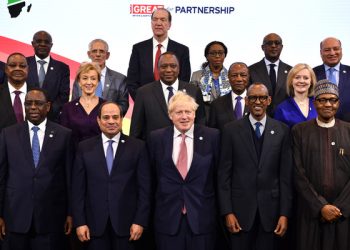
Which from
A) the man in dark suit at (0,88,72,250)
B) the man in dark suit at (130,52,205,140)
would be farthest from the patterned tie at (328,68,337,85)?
the man in dark suit at (0,88,72,250)

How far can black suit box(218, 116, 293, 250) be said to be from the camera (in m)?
4.77

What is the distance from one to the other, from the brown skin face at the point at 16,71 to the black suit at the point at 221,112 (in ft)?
5.52

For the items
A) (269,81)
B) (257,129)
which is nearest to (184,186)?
(257,129)

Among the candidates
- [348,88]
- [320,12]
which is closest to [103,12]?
[320,12]

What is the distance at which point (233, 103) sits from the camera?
5.55m

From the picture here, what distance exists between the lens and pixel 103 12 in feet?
25.5

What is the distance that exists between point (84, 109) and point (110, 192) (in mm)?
990

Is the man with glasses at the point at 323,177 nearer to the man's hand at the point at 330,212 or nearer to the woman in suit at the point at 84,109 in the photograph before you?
the man's hand at the point at 330,212

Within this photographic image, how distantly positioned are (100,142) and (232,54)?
3.31 meters

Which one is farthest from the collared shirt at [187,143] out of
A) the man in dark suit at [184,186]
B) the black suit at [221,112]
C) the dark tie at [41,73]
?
the dark tie at [41,73]

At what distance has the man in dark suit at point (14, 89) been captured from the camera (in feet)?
17.8

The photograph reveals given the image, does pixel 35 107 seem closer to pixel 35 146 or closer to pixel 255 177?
pixel 35 146

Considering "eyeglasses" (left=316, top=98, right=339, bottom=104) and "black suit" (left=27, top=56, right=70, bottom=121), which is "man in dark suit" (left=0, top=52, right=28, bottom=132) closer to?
"black suit" (left=27, top=56, right=70, bottom=121)

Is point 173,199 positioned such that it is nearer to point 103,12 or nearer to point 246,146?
point 246,146
